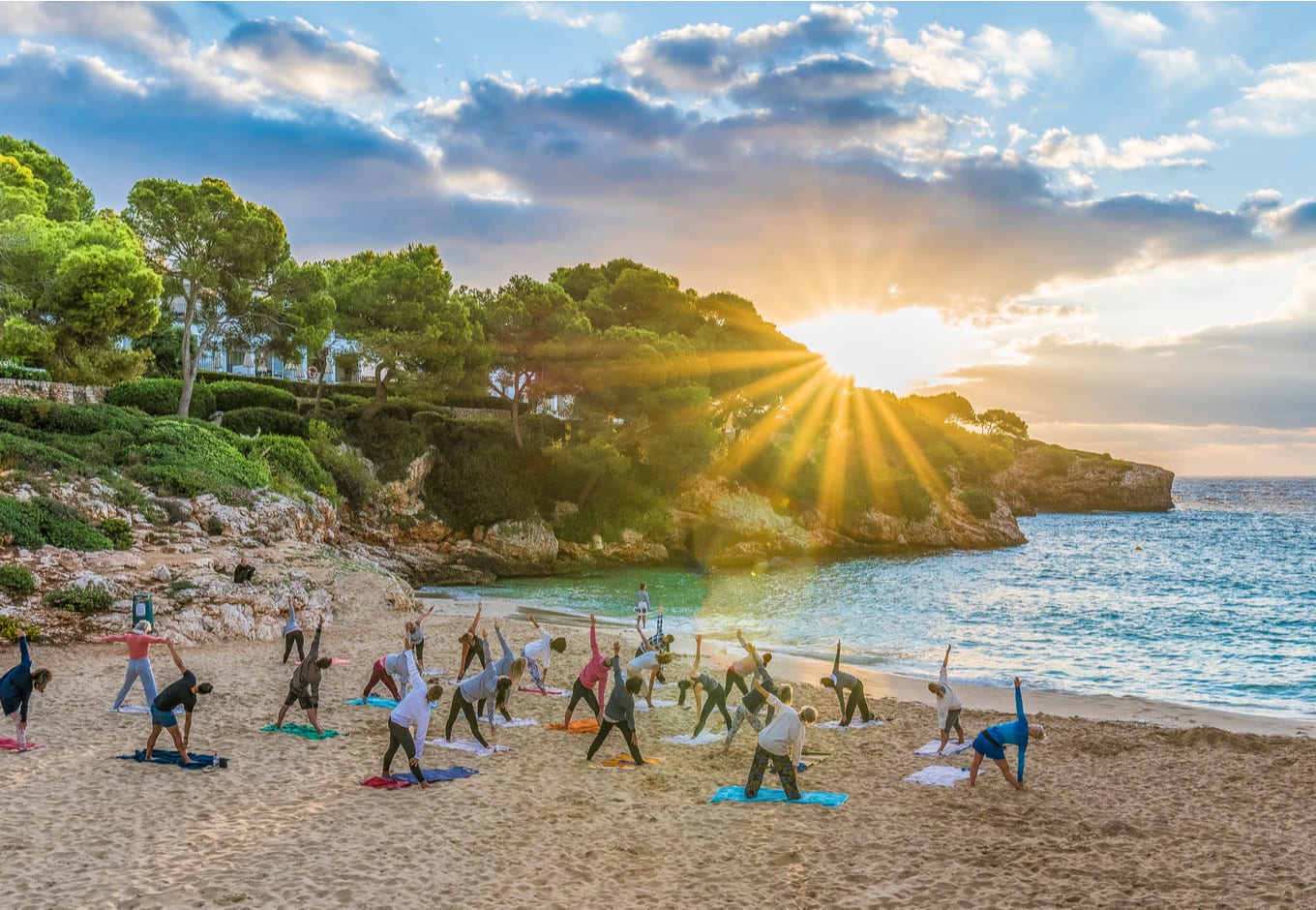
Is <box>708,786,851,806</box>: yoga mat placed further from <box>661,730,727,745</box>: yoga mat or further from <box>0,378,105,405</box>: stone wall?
<box>0,378,105,405</box>: stone wall

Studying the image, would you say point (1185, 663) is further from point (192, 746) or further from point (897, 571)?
point (192, 746)

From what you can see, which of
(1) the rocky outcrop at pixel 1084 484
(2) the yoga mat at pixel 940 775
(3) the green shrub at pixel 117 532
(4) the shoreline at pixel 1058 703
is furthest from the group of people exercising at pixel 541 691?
(1) the rocky outcrop at pixel 1084 484

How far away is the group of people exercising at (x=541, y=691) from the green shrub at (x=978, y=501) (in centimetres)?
6075

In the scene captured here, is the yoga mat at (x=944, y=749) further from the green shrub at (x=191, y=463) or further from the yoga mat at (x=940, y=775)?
the green shrub at (x=191, y=463)

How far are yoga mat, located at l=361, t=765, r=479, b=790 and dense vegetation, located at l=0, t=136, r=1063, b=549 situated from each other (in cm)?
1733

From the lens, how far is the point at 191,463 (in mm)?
31484

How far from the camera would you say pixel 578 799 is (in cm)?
1136

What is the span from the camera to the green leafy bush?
41094mm

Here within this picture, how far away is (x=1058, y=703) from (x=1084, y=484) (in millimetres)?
123084

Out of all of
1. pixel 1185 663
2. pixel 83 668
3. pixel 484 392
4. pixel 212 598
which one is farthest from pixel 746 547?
pixel 83 668

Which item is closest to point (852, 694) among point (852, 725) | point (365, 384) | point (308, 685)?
point (852, 725)

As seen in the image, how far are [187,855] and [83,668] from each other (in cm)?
1101

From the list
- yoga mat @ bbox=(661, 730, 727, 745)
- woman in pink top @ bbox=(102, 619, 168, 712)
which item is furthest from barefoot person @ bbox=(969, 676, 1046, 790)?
woman in pink top @ bbox=(102, 619, 168, 712)

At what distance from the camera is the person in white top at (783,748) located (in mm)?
11250
